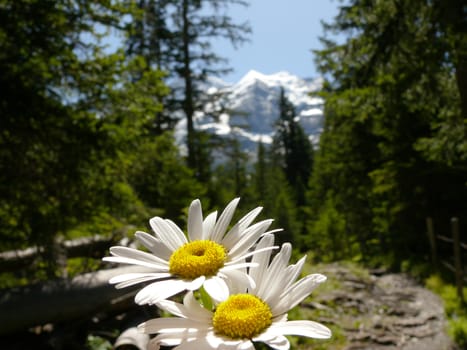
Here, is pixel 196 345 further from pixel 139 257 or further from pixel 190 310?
pixel 139 257

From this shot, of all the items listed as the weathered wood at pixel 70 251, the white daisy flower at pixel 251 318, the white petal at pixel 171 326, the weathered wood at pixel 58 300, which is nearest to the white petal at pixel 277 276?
the white daisy flower at pixel 251 318

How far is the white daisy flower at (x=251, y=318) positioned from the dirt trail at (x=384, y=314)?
6.01 meters

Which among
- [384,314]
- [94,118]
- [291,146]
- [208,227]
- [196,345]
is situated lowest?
[384,314]

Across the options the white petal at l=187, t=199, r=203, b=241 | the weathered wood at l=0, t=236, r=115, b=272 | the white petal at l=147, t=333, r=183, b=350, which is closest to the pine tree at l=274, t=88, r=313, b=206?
the weathered wood at l=0, t=236, r=115, b=272

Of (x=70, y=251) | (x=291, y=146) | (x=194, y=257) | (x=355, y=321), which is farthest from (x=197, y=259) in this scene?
(x=291, y=146)

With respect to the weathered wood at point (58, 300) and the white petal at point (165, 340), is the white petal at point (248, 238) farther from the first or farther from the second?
the weathered wood at point (58, 300)

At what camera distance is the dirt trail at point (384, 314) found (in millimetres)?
6391

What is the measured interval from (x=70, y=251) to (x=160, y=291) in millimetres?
7102

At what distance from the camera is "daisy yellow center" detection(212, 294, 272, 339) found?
502mm

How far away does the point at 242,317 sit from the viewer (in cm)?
51

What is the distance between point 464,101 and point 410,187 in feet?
35.2

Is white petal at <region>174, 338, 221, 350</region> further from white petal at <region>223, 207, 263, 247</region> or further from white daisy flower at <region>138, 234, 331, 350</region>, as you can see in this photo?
white petal at <region>223, 207, 263, 247</region>

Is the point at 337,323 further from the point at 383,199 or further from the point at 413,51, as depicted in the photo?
the point at 383,199

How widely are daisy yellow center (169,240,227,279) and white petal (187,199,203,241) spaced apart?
53 mm
